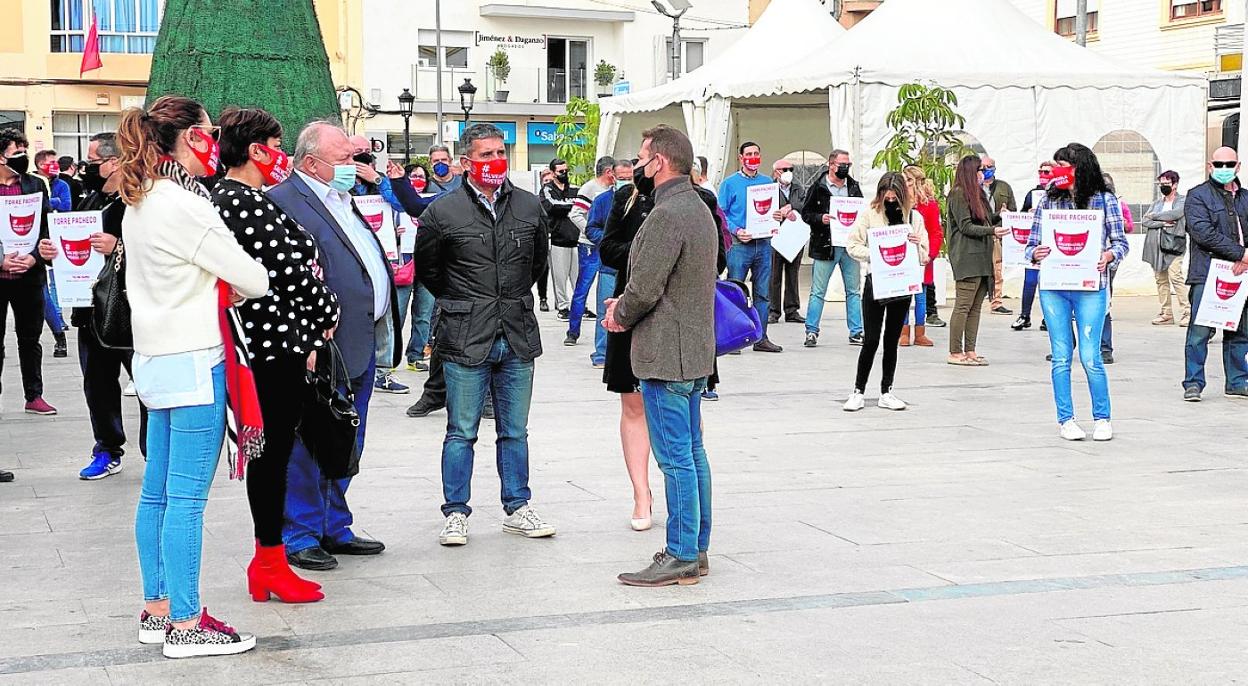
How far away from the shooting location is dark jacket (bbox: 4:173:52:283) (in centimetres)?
1048

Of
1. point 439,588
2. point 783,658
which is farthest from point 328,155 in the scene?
point 783,658

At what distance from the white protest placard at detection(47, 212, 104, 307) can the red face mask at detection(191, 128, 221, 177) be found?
4924mm

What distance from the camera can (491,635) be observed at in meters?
5.46

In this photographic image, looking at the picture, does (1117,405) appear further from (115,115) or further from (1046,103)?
(115,115)

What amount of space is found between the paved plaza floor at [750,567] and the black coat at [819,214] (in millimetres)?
5403

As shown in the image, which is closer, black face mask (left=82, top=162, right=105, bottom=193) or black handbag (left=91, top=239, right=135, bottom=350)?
black handbag (left=91, top=239, right=135, bottom=350)

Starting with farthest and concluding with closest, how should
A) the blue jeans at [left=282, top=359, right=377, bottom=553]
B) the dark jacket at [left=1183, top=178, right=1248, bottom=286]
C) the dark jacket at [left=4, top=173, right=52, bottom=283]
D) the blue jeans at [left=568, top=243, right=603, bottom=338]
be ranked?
the blue jeans at [left=568, top=243, right=603, bottom=338]
the dark jacket at [left=1183, top=178, right=1248, bottom=286]
the dark jacket at [left=4, top=173, right=52, bottom=283]
the blue jeans at [left=282, top=359, right=377, bottom=553]

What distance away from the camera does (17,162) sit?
10570 millimetres

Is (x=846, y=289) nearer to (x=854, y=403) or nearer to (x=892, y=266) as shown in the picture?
(x=892, y=266)

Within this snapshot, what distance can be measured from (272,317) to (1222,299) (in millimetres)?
8035

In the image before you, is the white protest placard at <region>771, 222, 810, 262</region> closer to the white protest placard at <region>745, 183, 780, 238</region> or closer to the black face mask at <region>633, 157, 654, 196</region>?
the white protest placard at <region>745, 183, 780, 238</region>

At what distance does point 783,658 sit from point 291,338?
2061 mm

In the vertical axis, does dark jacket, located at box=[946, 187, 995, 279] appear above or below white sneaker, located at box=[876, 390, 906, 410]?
above

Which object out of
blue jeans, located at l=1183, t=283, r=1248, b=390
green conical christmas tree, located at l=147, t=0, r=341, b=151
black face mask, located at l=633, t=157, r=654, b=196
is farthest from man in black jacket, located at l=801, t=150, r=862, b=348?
black face mask, located at l=633, t=157, r=654, b=196
